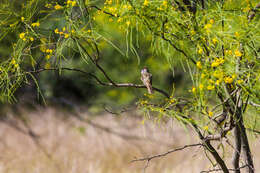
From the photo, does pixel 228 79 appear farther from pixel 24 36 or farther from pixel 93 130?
pixel 93 130

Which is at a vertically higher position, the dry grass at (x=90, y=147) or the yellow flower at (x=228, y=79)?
the yellow flower at (x=228, y=79)

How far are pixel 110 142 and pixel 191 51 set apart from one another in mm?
2518

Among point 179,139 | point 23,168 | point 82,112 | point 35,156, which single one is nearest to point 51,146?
point 35,156

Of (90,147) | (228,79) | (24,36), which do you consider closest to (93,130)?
(90,147)

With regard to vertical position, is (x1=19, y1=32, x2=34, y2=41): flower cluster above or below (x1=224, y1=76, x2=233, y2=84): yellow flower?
above

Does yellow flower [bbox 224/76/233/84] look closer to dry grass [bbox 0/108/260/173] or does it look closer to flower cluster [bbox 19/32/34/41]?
flower cluster [bbox 19/32/34/41]

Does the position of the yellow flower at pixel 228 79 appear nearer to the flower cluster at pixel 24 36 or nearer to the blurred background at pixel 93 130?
the flower cluster at pixel 24 36

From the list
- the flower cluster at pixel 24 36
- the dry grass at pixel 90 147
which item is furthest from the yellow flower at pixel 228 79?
the dry grass at pixel 90 147

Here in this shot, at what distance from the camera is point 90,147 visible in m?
3.49

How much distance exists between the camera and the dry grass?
9.78 ft

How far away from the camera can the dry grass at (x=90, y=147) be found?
9.78 ft

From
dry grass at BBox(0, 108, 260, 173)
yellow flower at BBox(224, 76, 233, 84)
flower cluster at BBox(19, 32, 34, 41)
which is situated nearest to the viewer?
yellow flower at BBox(224, 76, 233, 84)

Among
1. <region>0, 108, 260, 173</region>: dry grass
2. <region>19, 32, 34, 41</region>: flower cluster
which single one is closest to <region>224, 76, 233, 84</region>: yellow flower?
<region>19, 32, 34, 41</region>: flower cluster

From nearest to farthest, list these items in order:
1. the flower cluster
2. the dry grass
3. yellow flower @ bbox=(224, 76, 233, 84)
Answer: yellow flower @ bbox=(224, 76, 233, 84) < the flower cluster < the dry grass
